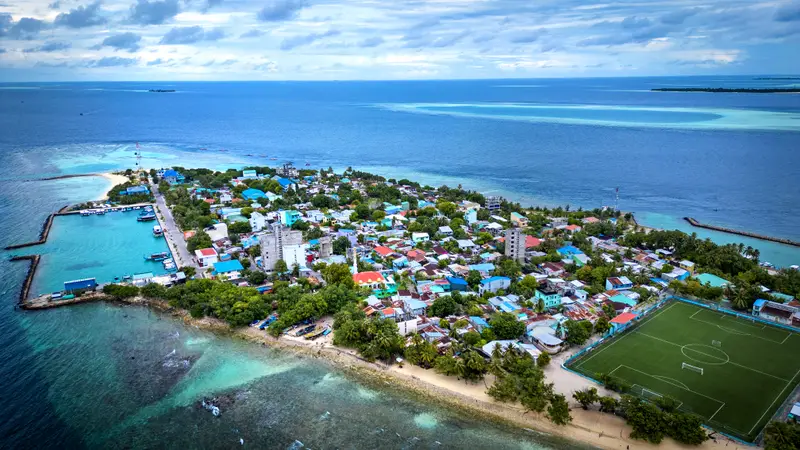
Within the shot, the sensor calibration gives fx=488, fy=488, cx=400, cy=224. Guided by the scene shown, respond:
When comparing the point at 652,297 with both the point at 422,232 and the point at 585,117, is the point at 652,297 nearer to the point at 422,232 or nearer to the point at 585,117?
the point at 422,232

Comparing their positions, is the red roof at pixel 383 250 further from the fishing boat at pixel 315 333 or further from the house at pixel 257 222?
the house at pixel 257 222

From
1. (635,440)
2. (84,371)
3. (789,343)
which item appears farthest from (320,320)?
(789,343)

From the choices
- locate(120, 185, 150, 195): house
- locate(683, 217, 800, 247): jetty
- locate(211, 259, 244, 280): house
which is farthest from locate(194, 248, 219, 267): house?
locate(683, 217, 800, 247): jetty

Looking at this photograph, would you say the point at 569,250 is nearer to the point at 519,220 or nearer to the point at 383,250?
the point at 519,220

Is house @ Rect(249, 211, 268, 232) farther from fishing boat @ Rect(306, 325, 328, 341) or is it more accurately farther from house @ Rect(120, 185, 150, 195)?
house @ Rect(120, 185, 150, 195)

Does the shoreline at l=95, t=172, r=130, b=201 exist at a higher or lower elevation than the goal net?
higher

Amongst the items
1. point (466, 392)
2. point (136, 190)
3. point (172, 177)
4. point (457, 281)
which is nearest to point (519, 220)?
point (457, 281)
